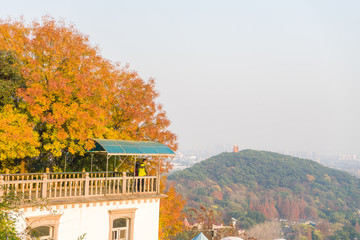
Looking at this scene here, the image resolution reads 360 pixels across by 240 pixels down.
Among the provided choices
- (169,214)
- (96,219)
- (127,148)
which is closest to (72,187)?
(96,219)

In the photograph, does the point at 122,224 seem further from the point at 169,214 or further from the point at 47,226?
the point at 169,214

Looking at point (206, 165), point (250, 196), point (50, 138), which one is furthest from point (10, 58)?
point (206, 165)

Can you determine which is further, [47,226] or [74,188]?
[74,188]

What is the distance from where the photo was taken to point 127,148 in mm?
16109

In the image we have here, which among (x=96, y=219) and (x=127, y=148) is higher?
(x=127, y=148)

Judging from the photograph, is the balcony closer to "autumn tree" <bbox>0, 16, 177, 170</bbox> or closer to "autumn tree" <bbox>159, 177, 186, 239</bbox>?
"autumn tree" <bbox>0, 16, 177, 170</bbox>

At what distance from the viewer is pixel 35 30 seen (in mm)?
18672

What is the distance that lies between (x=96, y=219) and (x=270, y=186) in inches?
5125

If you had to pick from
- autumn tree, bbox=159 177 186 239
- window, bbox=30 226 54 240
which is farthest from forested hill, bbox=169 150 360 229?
window, bbox=30 226 54 240

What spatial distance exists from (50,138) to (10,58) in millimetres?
4484

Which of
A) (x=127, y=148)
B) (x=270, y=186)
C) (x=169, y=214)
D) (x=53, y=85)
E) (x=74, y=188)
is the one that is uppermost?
(x=53, y=85)

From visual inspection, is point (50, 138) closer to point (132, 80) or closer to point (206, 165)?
point (132, 80)

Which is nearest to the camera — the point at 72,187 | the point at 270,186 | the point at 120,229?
the point at 72,187

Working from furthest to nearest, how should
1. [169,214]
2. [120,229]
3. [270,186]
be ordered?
[270,186] < [169,214] < [120,229]
